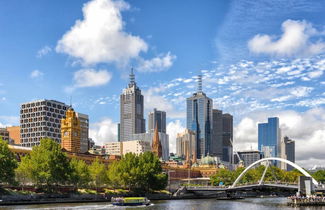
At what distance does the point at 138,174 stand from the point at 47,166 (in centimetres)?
3559

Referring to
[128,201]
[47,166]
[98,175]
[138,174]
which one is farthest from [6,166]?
[138,174]

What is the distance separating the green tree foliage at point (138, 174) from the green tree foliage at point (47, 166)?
2412 cm

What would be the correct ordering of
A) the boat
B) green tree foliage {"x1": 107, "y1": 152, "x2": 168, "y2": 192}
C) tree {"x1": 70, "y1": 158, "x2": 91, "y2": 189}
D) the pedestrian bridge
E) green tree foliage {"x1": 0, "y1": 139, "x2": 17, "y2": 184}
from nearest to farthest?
green tree foliage {"x1": 0, "y1": 139, "x2": 17, "y2": 184}, the boat, tree {"x1": 70, "y1": 158, "x2": 91, "y2": 189}, the pedestrian bridge, green tree foliage {"x1": 107, "y1": 152, "x2": 168, "y2": 192}

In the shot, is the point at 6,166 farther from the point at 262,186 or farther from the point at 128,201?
the point at 262,186

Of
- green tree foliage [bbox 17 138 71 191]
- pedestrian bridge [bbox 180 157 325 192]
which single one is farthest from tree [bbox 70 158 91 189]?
pedestrian bridge [bbox 180 157 325 192]

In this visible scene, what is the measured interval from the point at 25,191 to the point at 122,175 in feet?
116

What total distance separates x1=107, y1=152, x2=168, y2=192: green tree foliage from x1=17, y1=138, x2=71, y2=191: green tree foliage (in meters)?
24.1

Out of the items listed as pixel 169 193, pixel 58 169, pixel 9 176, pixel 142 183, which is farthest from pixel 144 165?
pixel 9 176

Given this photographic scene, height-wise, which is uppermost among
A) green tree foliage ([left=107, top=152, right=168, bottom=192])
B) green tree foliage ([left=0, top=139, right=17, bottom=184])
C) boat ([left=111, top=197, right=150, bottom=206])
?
green tree foliage ([left=0, top=139, right=17, bottom=184])

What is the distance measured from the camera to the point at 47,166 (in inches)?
4956

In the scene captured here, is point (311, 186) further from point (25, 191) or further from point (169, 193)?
point (25, 191)

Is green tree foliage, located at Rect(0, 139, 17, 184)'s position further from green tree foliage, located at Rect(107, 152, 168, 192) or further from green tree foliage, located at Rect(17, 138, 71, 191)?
green tree foliage, located at Rect(107, 152, 168, 192)

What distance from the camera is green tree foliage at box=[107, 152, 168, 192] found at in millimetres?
153250

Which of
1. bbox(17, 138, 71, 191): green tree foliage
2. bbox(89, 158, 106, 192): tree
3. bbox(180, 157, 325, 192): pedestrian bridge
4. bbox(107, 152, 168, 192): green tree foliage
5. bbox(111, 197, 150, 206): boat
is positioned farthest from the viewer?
bbox(107, 152, 168, 192): green tree foliage
